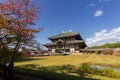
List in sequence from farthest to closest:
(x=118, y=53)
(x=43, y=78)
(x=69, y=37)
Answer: (x=69, y=37) → (x=118, y=53) → (x=43, y=78)

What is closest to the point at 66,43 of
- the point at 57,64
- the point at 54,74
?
the point at 57,64

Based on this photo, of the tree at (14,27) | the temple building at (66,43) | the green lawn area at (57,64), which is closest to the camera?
the tree at (14,27)

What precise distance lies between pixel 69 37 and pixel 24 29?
47.8 meters

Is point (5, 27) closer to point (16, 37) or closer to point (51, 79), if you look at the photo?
point (16, 37)

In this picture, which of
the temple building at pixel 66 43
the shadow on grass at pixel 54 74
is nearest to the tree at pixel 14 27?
the shadow on grass at pixel 54 74

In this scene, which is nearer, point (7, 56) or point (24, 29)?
point (24, 29)

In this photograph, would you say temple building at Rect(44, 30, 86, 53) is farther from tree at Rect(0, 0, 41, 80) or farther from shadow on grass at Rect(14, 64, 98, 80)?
tree at Rect(0, 0, 41, 80)

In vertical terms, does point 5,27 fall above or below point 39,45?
above

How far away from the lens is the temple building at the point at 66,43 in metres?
56.2

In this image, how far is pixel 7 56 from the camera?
11.8 metres

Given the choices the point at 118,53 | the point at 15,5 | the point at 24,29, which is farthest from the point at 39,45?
the point at 118,53

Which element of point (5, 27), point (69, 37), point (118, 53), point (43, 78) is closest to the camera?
point (5, 27)

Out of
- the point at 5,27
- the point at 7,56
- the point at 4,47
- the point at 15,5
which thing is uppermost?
the point at 15,5

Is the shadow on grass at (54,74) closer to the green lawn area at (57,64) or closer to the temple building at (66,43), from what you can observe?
the green lawn area at (57,64)
